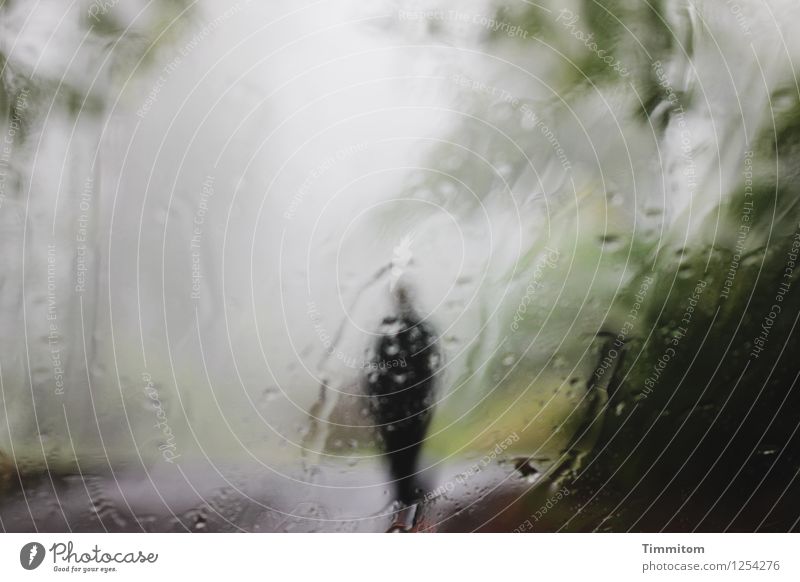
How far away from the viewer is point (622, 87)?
1.74 feet

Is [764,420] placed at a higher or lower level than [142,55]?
lower

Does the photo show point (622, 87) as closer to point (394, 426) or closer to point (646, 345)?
point (646, 345)

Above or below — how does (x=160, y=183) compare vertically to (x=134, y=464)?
above

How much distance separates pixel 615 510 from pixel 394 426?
0.83 ft

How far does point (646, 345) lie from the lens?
546 millimetres

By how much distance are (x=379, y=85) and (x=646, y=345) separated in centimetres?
38

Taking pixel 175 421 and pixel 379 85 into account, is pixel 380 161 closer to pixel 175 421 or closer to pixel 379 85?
pixel 379 85
